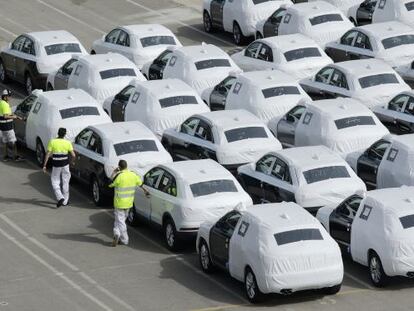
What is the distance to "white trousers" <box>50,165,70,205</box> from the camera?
34031 mm

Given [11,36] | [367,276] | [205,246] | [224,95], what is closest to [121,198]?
[205,246]

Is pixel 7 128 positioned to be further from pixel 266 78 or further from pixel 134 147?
pixel 266 78

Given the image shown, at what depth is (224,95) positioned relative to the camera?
131 feet

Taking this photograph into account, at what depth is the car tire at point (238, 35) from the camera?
48.0 meters

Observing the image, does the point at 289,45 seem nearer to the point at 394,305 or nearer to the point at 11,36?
the point at 11,36

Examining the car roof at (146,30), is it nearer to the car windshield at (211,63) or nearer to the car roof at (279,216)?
the car windshield at (211,63)

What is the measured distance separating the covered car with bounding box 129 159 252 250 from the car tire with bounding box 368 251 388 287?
2.61 metres

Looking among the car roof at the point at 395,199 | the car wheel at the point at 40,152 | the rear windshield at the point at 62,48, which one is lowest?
the car wheel at the point at 40,152

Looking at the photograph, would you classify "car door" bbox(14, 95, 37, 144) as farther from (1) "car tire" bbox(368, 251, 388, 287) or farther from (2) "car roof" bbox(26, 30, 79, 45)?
(1) "car tire" bbox(368, 251, 388, 287)

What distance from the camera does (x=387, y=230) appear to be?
28.7m

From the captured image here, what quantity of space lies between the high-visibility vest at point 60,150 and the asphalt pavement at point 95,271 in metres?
0.95

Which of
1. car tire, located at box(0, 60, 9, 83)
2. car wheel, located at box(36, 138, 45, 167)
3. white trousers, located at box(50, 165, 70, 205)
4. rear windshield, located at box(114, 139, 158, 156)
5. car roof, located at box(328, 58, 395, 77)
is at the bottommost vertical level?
car tire, located at box(0, 60, 9, 83)

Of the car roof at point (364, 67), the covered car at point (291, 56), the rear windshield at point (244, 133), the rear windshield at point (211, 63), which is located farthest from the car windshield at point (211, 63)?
the rear windshield at point (244, 133)

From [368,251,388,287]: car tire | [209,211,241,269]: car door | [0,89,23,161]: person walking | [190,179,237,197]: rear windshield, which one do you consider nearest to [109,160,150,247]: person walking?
[190,179,237,197]: rear windshield
